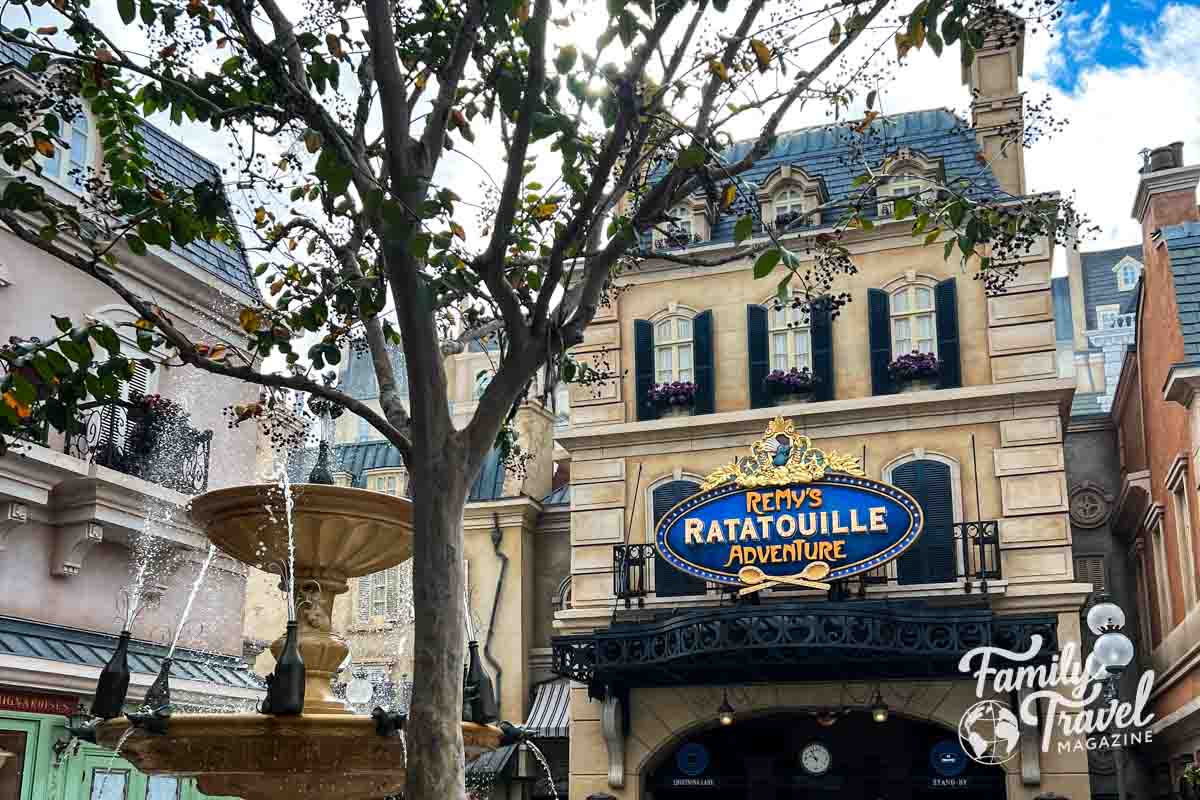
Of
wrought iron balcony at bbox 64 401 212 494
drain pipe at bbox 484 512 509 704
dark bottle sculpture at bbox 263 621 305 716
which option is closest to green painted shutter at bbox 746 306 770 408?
drain pipe at bbox 484 512 509 704

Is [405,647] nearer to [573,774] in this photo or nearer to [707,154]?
[573,774]

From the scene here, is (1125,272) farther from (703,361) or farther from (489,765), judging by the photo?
(489,765)

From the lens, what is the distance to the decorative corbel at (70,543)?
55.9ft

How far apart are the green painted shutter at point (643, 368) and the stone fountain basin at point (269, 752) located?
15866mm

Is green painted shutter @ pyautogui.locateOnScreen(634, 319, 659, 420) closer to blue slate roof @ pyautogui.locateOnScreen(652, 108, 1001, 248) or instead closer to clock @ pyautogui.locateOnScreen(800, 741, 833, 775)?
blue slate roof @ pyautogui.locateOnScreen(652, 108, 1001, 248)

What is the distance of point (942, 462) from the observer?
22391mm

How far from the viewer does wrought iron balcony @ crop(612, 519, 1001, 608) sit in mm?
21281

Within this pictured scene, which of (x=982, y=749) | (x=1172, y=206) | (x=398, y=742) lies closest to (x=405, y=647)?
(x=982, y=749)

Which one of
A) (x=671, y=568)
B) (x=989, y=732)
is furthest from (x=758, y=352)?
(x=989, y=732)

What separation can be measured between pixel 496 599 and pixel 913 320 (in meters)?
11.3

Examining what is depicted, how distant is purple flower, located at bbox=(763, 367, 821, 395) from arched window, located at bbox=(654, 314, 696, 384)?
5.63 feet

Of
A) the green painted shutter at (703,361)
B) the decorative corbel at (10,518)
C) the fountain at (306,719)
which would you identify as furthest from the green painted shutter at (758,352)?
the fountain at (306,719)

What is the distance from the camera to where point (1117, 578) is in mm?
25922

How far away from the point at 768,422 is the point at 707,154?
15.4 m
